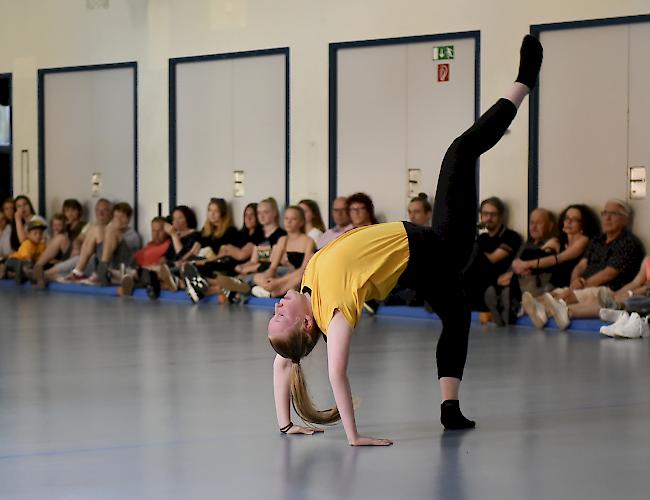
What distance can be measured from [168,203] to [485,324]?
5.13 metres

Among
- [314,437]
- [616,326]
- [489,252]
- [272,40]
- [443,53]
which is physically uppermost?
[272,40]

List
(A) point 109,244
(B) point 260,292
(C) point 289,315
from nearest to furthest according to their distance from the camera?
(C) point 289,315 < (B) point 260,292 < (A) point 109,244

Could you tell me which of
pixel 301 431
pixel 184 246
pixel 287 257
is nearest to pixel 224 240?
pixel 184 246

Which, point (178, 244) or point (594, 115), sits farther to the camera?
point (178, 244)

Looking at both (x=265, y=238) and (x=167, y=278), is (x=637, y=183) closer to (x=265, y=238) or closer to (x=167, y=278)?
(x=265, y=238)

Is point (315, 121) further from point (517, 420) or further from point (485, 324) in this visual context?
point (517, 420)

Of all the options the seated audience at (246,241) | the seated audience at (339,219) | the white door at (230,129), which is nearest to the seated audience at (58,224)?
the white door at (230,129)

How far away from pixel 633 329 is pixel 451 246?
4014mm

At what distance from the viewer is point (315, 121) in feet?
40.1

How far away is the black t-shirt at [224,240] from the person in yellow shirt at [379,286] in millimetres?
7271

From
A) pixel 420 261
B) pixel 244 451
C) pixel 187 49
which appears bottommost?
pixel 244 451

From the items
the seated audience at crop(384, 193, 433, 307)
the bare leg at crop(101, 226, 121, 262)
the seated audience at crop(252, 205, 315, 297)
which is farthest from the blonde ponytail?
the bare leg at crop(101, 226, 121, 262)

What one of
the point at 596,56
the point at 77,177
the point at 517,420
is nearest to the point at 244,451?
the point at 517,420

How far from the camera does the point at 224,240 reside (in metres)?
12.5
